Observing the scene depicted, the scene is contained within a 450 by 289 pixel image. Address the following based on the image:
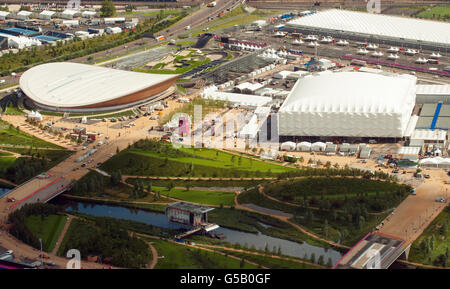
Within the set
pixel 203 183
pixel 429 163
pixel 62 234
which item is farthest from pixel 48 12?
pixel 62 234

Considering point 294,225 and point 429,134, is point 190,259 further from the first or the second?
point 429,134

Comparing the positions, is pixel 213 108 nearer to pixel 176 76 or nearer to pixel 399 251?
pixel 176 76

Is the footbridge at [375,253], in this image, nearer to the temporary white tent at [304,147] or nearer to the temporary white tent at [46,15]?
the temporary white tent at [304,147]

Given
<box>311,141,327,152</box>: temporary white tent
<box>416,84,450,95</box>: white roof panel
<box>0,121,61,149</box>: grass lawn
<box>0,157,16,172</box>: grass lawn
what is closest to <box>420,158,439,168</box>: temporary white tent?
<box>311,141,327,152</box>: temporary white tent

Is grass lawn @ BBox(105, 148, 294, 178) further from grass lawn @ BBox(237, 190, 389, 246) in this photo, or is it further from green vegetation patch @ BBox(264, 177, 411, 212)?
grass lawn @ BBox(237, 190, 389, 246)

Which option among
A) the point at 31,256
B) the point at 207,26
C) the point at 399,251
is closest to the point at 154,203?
the point at 31,256

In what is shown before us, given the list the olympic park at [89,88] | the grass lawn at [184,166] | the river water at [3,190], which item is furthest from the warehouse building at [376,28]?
the river water at [3,190]
